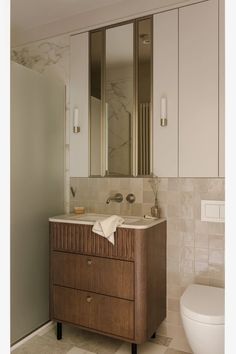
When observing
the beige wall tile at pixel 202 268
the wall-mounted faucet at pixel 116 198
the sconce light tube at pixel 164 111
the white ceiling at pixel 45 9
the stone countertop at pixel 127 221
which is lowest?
the beige wall tile at pixel 202 268

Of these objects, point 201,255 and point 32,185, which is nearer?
point 201,255

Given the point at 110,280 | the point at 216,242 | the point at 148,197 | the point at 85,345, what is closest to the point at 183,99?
the point at 148,197

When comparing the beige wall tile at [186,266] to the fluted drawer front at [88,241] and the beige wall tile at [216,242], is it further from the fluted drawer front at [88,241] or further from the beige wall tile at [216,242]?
the fluted drawer front at [88,241]

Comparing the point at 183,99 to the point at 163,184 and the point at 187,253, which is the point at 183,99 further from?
the point at 187,253

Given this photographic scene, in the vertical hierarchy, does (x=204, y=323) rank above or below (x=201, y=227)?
below

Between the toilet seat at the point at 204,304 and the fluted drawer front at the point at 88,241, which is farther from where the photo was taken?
the fluted drawer front at the point at 88,241

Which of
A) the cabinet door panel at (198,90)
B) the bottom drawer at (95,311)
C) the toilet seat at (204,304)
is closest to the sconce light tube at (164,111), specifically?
the cabinet door panel at (198,90)

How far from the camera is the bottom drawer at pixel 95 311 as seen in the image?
76.6 inches

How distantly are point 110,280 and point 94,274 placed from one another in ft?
0.43

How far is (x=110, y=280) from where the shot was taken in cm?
201

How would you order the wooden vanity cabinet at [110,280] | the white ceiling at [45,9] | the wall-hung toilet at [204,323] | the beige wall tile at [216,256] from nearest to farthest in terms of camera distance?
the wall-hung toilet at [204,323] < the wooden vanity cabinet at [110,280] < the beige wall tile at [216,256] < the white ceiling at [45,9]

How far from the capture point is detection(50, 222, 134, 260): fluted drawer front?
1957 millimetres

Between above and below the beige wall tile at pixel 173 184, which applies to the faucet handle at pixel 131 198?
below

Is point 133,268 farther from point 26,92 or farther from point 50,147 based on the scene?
point 26,92
